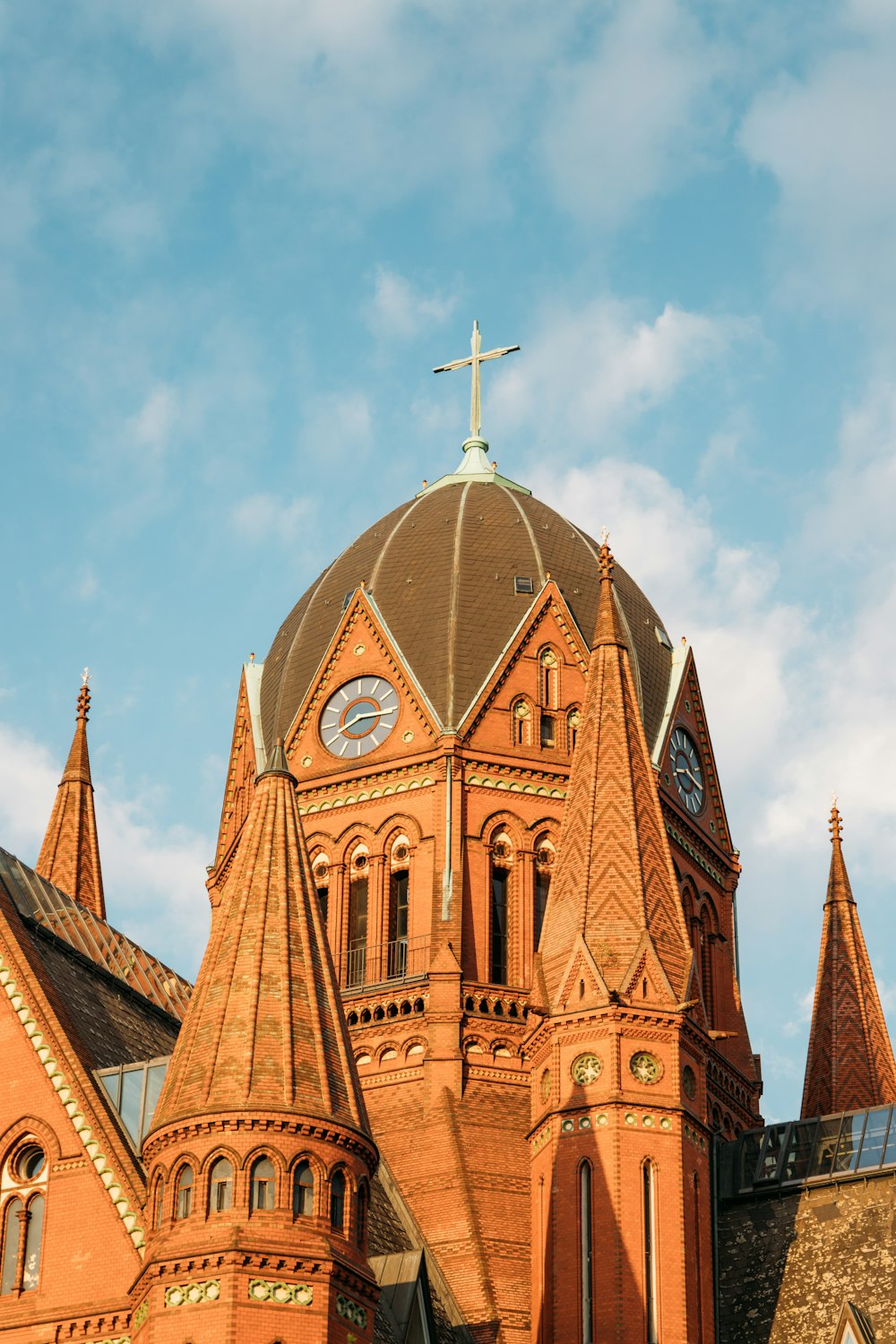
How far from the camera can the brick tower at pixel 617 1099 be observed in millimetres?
40562

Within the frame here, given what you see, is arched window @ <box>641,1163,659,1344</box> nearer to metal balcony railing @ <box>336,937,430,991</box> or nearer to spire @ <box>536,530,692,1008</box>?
spire @ <box>536,530,692,1008</box>

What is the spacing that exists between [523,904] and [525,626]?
20.9 ft

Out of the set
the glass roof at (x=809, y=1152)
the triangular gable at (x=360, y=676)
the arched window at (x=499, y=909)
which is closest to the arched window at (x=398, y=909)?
the arched window at (x=499, y=909)

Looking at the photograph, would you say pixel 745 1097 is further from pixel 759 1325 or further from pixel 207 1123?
pixel 207 1123

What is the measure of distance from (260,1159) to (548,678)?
23.2 m

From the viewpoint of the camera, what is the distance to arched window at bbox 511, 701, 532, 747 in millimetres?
54312

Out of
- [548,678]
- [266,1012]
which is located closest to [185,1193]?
[266,1012]

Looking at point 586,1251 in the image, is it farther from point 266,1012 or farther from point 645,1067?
point 266,1012

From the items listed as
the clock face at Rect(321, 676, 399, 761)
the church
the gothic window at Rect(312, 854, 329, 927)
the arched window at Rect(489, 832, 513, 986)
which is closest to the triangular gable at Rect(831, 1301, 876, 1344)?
the church

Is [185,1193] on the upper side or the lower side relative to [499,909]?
lower

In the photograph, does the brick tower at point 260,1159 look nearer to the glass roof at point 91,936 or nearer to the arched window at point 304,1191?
the arched window at point 304,1191

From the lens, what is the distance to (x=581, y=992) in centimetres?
4347

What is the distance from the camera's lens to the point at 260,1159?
33.5 m

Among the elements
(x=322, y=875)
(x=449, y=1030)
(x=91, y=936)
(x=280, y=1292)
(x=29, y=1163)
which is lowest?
(x=280, y=1292)
